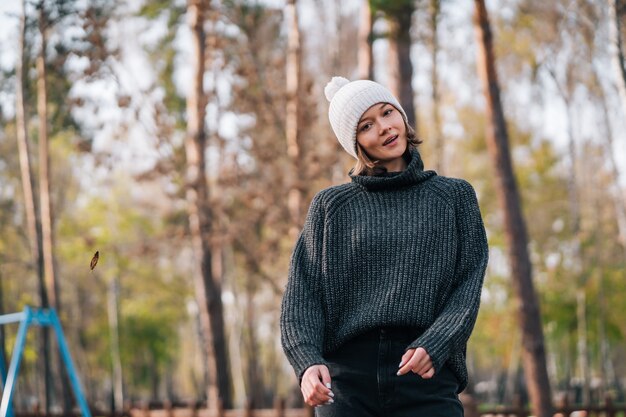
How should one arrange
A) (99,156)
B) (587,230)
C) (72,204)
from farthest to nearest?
(72,204) → (587,230) → (99,156)

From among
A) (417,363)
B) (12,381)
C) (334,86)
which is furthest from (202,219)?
(417,363)

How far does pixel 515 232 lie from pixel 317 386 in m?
9.51

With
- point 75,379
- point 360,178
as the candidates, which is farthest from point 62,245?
point 360,178

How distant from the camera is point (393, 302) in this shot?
→ 2502mm

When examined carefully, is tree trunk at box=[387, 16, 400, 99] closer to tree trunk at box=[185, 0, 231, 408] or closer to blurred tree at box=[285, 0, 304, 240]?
blurred tree at box=[285, 0, 304, 240]

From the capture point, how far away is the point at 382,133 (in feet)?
8.80

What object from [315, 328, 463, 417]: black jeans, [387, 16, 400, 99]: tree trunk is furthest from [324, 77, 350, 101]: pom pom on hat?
[387, 16, 400, 99]: tree trunk

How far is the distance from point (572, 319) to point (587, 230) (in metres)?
3.48

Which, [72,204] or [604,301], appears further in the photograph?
[72,204]

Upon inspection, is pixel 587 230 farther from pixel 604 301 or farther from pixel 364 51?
pixel 364 51

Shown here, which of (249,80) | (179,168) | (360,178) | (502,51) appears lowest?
(360,178)

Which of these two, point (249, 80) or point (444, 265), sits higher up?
point (249, 80)

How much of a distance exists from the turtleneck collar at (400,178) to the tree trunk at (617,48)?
254 inches

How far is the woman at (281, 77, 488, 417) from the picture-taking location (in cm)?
241
